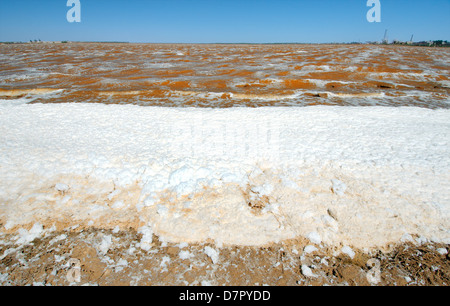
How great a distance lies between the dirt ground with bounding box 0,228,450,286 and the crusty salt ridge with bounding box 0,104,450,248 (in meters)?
0.21

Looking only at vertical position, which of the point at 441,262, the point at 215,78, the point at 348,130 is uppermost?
the point at 215,78

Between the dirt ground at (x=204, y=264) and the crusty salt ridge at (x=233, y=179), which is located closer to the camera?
the dirt ground at (x=204, y=264)

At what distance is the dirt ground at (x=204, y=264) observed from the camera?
296 cm

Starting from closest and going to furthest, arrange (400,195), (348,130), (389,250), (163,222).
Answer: (389,250), (163,222), (400,195), (348,130)

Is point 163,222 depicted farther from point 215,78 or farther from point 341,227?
point 215,78

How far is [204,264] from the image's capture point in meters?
3.17

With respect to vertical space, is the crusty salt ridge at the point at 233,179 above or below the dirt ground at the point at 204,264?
above

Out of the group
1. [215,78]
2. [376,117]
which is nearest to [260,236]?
[376,117]

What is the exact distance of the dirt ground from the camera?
2.96 meters

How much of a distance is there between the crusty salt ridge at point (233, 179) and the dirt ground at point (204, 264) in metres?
0.21

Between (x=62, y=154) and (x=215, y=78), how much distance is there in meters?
12.1

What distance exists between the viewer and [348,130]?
22.6ft

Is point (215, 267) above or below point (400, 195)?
below
